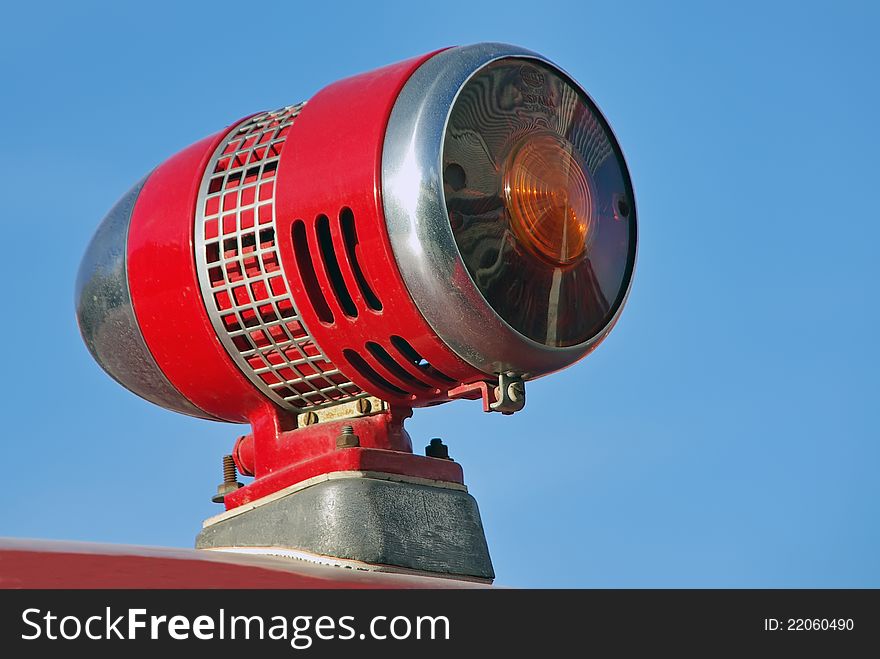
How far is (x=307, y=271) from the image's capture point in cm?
690

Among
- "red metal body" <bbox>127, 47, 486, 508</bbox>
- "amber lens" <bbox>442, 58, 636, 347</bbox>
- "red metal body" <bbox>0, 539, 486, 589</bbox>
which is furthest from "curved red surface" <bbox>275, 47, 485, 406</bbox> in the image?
"red metal body" <bbox>0, 539, 486, 589</bbox>

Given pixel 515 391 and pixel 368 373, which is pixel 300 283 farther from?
pixel 515 391

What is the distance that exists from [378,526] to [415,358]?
0.74 metres

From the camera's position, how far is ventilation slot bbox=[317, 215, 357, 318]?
681cm

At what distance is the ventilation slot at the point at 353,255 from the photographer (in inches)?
265

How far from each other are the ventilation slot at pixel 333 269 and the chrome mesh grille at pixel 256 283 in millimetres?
220

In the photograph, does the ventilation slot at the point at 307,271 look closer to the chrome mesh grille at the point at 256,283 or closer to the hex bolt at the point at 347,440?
the chrome mesh grille at the point at 256,283

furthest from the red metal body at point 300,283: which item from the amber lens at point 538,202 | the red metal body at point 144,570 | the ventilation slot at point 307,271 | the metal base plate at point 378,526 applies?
the red metal body at point 144,570

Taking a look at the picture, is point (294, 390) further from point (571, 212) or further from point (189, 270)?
point (571, 212)

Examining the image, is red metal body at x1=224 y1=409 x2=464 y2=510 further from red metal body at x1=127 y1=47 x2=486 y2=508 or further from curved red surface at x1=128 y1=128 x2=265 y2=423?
curved red surface at x1=128 y1=128 x2=265 y2=423

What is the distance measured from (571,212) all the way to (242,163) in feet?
4.98

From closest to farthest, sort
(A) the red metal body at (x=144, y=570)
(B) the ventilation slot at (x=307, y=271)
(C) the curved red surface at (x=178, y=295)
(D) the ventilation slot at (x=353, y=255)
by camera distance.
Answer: (A) the red metal body at (x=144, y=570) → (D) the ventilation slot at (x=353, y=255) → (B) the ventilation slot at (x=307, y=271) → (C) the curved red surface at (x=178, y=295)

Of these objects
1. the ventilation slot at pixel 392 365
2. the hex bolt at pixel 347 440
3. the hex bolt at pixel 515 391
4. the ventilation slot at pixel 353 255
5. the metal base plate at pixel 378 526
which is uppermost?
the ventilation slot at pixel 353 255
